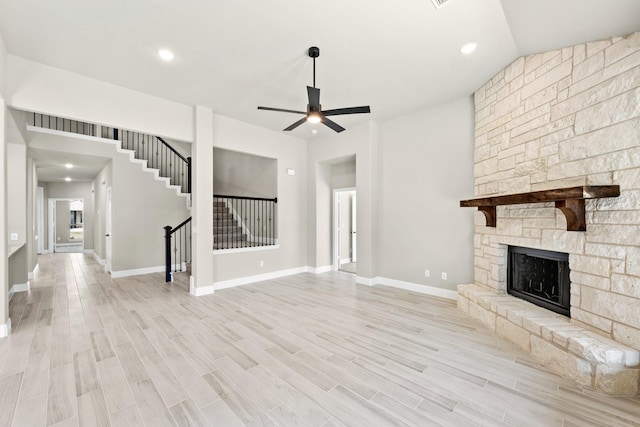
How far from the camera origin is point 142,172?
6609 millimetres

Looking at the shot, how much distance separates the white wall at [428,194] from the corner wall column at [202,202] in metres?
3.29

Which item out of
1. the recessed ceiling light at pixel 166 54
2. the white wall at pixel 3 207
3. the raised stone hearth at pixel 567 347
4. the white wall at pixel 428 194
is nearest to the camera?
the raised stone hearth at pixel 567 347

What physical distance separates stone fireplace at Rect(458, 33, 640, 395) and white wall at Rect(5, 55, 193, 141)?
5.00m

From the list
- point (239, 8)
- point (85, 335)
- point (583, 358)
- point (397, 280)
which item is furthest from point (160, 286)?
point (583, 358)

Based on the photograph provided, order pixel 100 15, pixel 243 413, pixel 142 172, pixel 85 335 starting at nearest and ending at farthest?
pixel 243 413 → pixel 100 15 → pixel 85 335 → pixel 142 172

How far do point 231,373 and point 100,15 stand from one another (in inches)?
140

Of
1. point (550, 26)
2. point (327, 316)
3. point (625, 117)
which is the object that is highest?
point (550, 26)

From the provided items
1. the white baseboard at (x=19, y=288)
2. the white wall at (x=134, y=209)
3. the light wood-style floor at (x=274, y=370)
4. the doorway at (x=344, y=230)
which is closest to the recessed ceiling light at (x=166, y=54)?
the light wood-style floor at (x=274, y=370)

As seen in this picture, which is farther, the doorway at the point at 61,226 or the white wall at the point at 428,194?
the doorway at the point at 61,226

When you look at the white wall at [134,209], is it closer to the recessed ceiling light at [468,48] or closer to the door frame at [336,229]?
the door frame at [336,229]

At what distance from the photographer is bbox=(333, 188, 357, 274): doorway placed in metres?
6.83

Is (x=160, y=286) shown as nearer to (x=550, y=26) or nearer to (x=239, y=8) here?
(x=239, y=8)

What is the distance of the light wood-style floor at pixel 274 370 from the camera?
193cm

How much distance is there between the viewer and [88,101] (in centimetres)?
372
